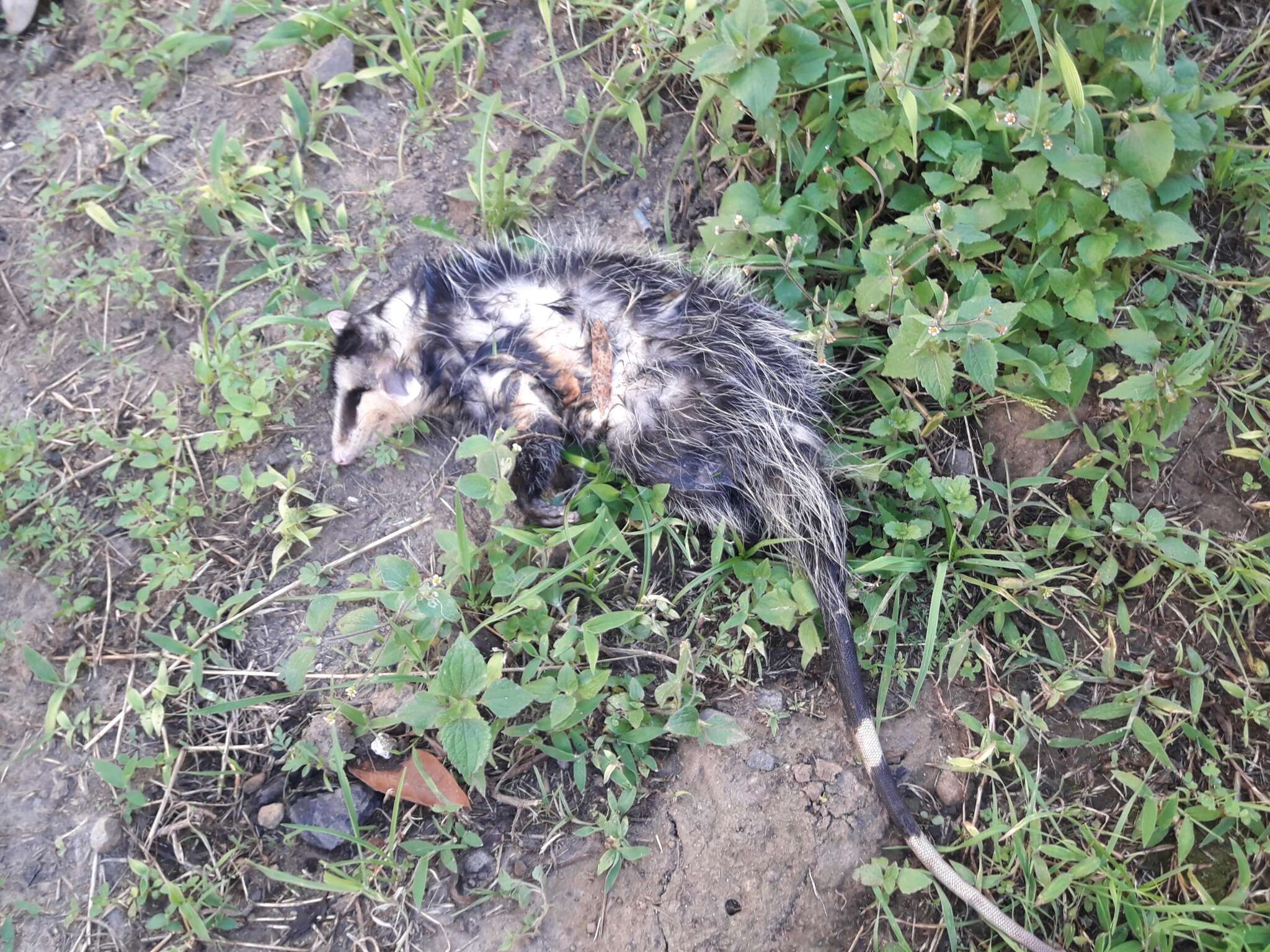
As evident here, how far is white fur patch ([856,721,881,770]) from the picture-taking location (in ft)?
6.57

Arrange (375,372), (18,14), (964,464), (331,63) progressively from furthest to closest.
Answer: (18,14) → (331,63) → (375,372) → (964,464)

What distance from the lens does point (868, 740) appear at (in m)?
2.01

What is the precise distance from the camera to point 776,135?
230 centimetres

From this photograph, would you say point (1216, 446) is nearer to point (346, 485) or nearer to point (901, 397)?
point (901, 397)

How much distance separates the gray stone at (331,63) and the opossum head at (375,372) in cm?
83

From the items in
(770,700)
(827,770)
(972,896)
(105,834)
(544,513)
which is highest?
(544,513)

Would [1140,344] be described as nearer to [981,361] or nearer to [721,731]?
[981,361]

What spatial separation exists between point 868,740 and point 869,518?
2.00ft

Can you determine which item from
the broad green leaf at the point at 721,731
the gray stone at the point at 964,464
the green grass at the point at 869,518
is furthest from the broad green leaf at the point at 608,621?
the gray stone at the point at 964,464

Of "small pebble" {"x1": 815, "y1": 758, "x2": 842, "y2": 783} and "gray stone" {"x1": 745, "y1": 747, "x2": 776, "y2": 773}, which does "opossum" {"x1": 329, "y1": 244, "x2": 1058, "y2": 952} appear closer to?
"small pebble" {"x1": 815, "y1": 758, "x2": 842, "y2": 783}

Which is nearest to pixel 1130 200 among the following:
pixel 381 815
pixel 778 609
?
pixel 778 609

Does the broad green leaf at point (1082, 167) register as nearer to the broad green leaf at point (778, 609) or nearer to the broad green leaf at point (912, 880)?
the broad green leaf at point (778, 609)

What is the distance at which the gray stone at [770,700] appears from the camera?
6.89 feet

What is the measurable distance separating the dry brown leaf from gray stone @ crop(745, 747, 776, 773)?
2.30 ft
